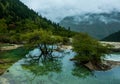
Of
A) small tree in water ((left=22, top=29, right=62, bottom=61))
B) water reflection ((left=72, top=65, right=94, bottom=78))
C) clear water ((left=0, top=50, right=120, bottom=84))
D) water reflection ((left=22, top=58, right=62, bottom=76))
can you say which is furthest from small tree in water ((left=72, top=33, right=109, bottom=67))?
small tree in water ((left=22, top=29, right=62, bottom=61))

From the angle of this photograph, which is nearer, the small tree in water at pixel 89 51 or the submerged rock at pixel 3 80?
the submerged rock at pixel 3 80

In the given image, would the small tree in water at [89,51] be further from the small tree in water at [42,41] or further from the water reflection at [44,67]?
the small tree in water at [42,41]

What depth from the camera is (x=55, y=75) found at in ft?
197

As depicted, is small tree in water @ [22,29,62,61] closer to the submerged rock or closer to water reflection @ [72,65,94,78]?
water reflection @ [72,65,94,78]

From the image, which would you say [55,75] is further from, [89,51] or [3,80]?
[89,51]

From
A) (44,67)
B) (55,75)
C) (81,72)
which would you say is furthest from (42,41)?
(55,75)

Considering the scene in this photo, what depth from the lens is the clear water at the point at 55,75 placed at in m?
54.4

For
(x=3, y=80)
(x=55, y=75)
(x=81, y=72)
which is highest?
(x=3, y=80)

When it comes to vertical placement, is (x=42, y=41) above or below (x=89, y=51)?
above

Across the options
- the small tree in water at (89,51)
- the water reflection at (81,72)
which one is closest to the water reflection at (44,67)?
the water reflection at (81,72)

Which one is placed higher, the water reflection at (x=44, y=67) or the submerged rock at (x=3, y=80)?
the submerged rock at (x=3, y=80)

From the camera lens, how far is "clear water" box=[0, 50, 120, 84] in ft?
179

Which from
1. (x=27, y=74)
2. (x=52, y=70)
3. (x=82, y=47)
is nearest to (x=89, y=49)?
(x=82, y=47)

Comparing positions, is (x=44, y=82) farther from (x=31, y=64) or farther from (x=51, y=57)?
(x=51, y=57)
